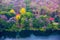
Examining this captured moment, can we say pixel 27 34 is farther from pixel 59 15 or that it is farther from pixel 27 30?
pixel 59 15

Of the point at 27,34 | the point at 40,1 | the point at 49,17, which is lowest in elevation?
the point at 27,34

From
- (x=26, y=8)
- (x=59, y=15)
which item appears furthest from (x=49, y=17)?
(x=26, y=8)

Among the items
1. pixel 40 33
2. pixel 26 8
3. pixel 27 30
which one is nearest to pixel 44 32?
pixel 40 33

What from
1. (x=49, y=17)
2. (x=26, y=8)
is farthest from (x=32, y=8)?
(x=49, y=17)

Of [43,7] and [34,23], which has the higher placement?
[43,7]

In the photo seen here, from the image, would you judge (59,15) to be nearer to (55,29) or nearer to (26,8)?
(55,29)

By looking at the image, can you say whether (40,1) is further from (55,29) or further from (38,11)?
(55,29)

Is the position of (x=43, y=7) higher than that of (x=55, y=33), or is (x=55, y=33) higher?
(x=43, y=7)
